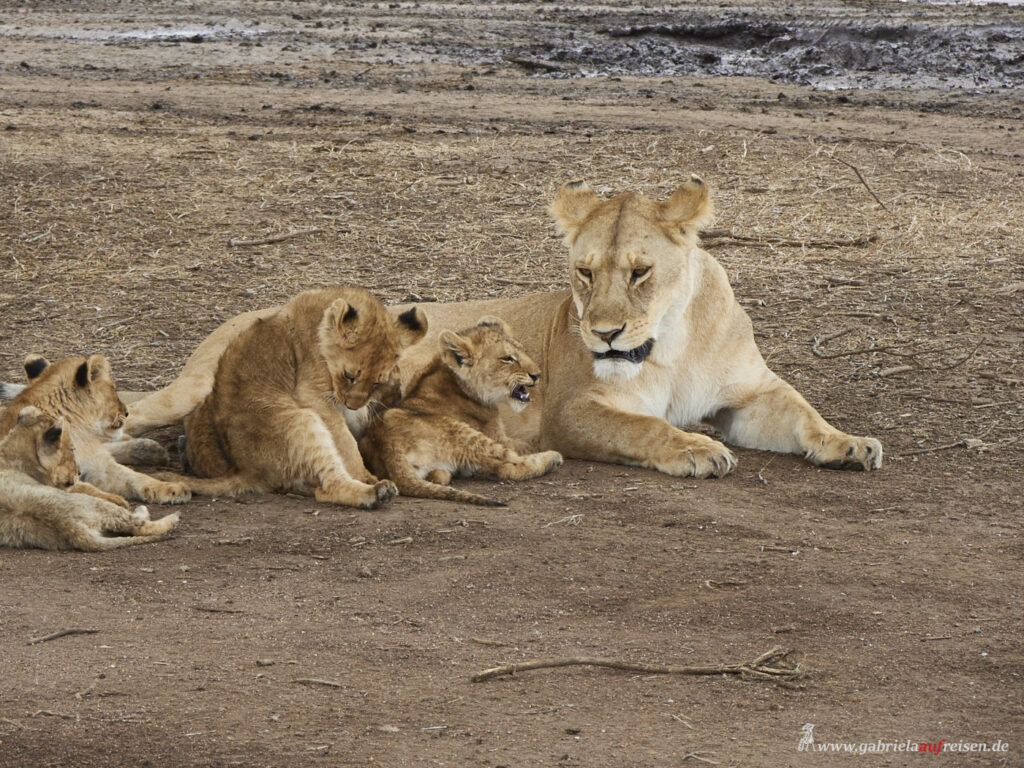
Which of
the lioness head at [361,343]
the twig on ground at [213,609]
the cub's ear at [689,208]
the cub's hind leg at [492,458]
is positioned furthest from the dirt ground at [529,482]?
the cub's ear at [689,208]

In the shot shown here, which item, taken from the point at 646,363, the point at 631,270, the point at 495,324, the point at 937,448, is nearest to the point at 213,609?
the point at 495,324

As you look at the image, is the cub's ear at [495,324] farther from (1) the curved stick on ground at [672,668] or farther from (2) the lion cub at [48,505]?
(1) the curved stick on ground at [672,668]

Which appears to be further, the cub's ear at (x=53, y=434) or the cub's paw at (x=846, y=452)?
the cub's paw at (x=846, y=452)

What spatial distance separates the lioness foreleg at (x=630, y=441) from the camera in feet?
19.4

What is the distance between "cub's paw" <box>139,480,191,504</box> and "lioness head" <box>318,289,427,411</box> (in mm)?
721

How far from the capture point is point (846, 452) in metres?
6.05

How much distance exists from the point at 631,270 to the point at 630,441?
0.74 m

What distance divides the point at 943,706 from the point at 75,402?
11.2ft

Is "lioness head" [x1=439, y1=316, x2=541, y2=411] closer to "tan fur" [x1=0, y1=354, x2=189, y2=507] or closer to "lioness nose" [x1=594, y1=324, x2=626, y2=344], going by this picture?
"lioness nose" [x1=594, y1=324, x2=626, y2=344]

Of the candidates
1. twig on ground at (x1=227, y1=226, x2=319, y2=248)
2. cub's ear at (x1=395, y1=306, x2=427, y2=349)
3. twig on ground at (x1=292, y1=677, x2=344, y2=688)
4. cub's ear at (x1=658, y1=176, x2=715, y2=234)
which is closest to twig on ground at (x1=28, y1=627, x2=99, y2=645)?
twig on ground at (x1=292, y1=677, x2=344, y2=688)

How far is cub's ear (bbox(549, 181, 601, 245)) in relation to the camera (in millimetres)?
6410

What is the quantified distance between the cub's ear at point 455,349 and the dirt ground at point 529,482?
24.1 inches

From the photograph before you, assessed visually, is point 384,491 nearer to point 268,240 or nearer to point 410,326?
point 410,326

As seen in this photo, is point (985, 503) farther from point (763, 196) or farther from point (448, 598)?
point (763, 196)
